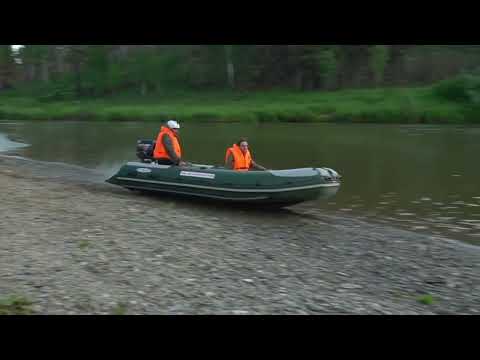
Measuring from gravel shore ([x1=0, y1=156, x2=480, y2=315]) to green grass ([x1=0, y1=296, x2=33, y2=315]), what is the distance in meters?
0.06

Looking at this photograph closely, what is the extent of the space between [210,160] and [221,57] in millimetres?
33339

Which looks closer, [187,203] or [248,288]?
[248,288]

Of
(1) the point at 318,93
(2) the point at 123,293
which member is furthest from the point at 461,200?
(1) the point at 318,93

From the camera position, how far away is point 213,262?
593cm

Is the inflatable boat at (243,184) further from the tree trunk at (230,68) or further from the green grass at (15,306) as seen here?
the tree trunk at (230,68)

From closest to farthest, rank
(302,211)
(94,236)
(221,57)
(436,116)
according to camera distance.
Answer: (94,236) → (302,211) → (436,116) → (221,57)

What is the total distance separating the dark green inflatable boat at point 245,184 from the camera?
868 centimetres

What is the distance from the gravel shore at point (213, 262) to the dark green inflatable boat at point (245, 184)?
0.32 meters

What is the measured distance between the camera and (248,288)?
5191mm

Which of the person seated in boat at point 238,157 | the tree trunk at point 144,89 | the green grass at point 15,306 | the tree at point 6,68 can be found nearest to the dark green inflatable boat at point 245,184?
the person seated in boat at point 238,157

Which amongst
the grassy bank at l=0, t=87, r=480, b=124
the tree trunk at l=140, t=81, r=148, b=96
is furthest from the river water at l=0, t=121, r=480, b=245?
the tree trunk at l=140, t=81, r=148, b=96

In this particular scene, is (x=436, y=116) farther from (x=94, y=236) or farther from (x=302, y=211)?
(x=94, y=236)
